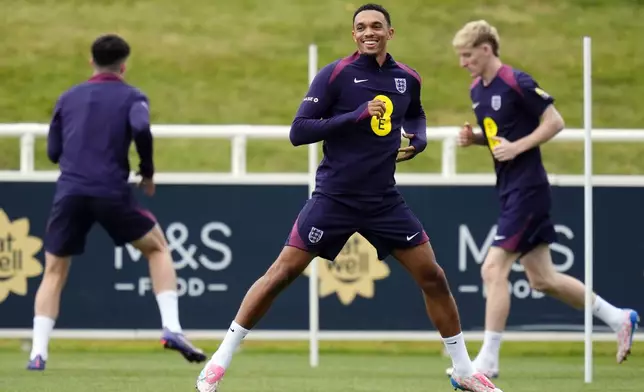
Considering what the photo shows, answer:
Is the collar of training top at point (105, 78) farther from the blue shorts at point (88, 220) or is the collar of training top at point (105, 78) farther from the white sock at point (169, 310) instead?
the white sock at point (169, 310)

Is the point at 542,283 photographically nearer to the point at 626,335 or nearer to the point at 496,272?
the point at 496,272

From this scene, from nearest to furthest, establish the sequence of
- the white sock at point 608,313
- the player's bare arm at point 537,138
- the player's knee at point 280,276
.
→ the player's knee at point 280,276, the player's bare arm at point 537,138, the white sock at point 608,313

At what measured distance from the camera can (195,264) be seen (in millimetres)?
12688

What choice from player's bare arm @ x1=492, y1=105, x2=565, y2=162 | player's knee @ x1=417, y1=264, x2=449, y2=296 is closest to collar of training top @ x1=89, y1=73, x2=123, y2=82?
player's bare arm @ x1=492, y1=105, x2=565, y2=162

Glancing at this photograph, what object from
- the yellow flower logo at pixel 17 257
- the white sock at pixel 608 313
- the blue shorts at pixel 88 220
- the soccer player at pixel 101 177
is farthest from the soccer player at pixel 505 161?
the yellow flower logo at pixel 17 257

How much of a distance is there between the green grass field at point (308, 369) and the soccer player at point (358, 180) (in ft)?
4.17

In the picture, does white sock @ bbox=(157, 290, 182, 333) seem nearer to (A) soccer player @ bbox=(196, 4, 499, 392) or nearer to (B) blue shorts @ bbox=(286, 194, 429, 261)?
(A) soccer player @ bbox=(196, 4, 499, 392)

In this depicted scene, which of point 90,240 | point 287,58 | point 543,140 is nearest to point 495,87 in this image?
point 543,140

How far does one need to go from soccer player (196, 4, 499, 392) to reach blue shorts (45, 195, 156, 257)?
210cm

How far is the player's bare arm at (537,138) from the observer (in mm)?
10430

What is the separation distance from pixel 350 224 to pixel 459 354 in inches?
35.1

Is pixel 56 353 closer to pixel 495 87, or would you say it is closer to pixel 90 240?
pixel 90 240

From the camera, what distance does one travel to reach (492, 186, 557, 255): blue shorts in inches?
416

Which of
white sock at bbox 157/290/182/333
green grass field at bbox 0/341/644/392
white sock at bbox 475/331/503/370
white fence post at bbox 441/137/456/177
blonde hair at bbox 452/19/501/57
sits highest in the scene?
Result: blonde hair at bbox 452/19/501/57
